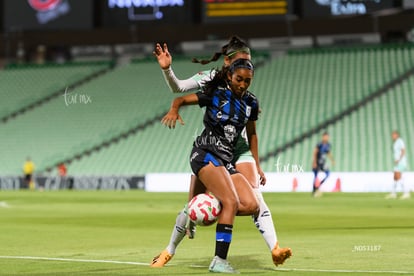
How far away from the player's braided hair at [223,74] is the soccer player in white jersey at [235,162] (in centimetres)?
6

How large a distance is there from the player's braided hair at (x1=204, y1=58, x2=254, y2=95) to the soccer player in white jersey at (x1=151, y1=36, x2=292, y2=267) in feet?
0.20

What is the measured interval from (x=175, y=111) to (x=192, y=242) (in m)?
5.79

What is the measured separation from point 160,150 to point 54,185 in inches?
213

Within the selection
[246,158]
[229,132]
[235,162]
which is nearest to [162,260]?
[235,162]

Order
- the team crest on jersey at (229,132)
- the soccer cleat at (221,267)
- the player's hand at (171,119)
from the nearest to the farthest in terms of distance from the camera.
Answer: the player's hand at (171,119), the soccer cleat at (221,267), the team crest on jersey at (229,132)

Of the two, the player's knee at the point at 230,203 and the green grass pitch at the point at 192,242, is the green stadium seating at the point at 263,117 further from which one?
the player's knee at the point at 230,203

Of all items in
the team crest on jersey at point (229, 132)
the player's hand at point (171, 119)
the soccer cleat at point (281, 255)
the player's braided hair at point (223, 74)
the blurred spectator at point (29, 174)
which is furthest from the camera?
the blurred spectator at point (29, 174)

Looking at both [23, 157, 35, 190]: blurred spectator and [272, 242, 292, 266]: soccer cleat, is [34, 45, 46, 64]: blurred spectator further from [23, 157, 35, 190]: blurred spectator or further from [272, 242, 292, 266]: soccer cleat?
[272, 242, 292, 266]: soccer cleat

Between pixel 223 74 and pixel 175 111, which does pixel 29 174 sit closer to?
pixel 223 74

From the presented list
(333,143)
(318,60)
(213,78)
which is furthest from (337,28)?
(213,78)

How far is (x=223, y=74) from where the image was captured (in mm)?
11016

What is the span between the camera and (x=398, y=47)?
173 ft

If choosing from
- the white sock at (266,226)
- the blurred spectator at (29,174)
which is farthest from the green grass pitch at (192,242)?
the blurred spectator at (29,174)

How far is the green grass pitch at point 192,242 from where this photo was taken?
1109 cm
